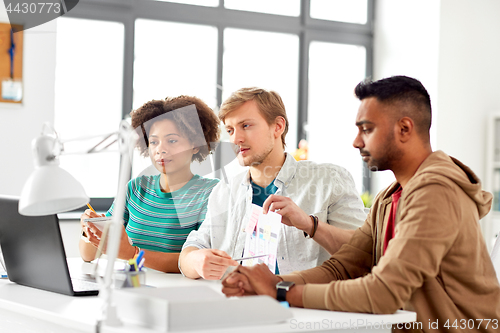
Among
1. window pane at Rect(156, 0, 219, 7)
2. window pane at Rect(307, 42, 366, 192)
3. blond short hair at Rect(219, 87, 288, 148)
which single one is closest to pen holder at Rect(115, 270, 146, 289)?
blond short hair at Rect(219, 87, 288, 148)

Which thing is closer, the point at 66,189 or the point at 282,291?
the point at 66,189

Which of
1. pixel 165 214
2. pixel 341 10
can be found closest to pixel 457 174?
pixel 165 214

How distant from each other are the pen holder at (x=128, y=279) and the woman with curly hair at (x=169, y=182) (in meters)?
0.71

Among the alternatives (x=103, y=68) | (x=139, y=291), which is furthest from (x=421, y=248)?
(x=103, y=68)

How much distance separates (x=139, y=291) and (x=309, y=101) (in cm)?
369

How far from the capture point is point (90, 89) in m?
3.83

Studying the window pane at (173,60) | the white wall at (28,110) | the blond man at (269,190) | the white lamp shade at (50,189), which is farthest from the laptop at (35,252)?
the window pane at (173,60)

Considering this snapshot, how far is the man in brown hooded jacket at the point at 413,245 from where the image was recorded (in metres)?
1.15

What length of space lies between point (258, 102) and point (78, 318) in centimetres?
114

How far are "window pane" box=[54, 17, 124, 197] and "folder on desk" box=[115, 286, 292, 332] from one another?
2.77 m

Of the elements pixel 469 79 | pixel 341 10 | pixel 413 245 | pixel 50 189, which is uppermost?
pixel 341 10

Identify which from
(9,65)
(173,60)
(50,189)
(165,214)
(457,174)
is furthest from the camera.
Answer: (173,60)

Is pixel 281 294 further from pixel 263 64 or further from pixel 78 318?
pixel 263 64

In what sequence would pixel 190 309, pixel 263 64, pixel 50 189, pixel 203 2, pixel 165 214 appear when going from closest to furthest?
pixel 190 309
pixel 50 189
pixel 165 214
pixel 203 2
pixel 263 64
